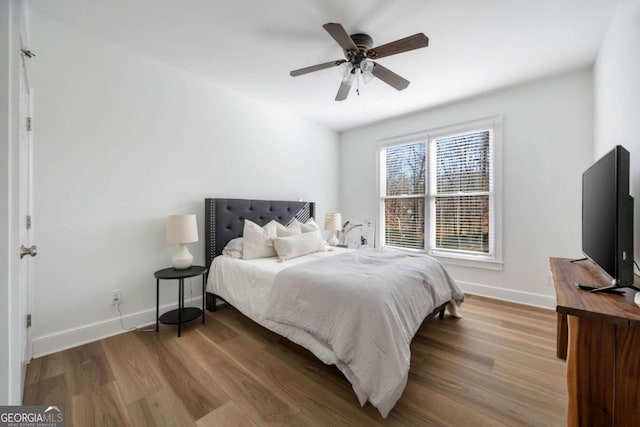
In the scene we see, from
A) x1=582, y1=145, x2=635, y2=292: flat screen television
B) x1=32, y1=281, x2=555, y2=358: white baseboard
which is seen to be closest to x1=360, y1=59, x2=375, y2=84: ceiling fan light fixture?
x1=582, y1=145, x2=635, y2=292: flat screen television

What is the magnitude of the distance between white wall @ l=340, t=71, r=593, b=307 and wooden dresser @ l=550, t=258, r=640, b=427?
214 cm

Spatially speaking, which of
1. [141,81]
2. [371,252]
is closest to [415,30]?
[371,252]

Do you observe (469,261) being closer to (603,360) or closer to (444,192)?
(444,192)

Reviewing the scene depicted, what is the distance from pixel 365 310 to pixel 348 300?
0.14 metres

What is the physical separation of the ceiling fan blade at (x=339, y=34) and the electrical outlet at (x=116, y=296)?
2.85m

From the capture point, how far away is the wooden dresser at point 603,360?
3.17 ft

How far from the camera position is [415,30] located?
2.09 metres

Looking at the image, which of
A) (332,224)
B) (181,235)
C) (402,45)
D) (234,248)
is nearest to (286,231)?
(234,248)

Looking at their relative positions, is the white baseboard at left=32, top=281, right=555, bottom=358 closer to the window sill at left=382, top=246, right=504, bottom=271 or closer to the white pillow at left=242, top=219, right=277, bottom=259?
the window sill at left=382, top=246, right=504, bottom=271

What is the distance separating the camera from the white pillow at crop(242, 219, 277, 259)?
2.78 m

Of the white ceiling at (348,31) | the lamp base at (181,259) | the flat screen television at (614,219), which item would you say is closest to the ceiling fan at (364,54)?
the white ceiling at (348,31)

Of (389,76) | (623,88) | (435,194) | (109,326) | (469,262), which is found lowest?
(109,326)

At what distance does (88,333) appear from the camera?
2.17 metres

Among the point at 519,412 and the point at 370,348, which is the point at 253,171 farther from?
the point at 519,412
